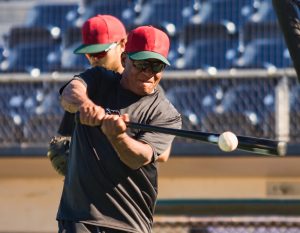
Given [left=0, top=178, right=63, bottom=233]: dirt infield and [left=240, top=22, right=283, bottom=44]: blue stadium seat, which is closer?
[left=0, top=178, right=63, bottom=233]: dirt infield

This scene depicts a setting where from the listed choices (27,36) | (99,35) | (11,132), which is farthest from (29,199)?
(99,35)

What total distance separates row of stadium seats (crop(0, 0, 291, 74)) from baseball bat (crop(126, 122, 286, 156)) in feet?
19.4

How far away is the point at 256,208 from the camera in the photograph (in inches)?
263

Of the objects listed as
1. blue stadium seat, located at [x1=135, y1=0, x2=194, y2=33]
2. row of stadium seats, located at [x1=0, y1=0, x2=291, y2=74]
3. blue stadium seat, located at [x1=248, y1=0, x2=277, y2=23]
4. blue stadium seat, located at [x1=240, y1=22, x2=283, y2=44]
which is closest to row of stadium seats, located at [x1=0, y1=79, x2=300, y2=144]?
row of stadium seats, located at [x1=0, y1=0, x2=291, y2=74]

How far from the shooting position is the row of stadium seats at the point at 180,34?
10.8 meters

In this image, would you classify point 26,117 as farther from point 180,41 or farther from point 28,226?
point 180,41

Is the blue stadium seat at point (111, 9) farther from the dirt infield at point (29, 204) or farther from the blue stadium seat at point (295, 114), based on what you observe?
the blue stadium seat at point (295, 114)

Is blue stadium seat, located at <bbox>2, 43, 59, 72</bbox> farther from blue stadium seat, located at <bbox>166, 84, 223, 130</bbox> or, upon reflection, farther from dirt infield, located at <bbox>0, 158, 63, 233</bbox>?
blue stadium seat, located at <bbox>166, 84, 223, 130</bbox>

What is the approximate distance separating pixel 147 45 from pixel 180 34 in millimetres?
6328

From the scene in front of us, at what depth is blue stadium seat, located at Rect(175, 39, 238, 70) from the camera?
1075 centimetres

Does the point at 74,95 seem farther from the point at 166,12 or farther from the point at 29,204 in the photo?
the point at 166,12

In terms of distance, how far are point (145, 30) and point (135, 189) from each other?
0.75m

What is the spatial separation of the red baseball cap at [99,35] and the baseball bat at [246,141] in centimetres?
120

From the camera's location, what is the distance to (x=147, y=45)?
15.4ft
